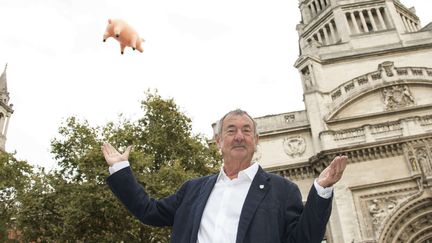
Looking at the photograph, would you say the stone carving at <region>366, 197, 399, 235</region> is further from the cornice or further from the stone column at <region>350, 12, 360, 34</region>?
the stone column at <region>350, 12, 360, 34</region>

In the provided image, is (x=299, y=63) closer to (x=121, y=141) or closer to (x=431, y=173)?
(x=431, y=173)

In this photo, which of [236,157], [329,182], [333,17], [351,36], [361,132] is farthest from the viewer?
[333,17]

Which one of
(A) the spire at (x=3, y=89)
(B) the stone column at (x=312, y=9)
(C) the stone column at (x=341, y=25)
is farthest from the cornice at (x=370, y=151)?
(A) the spire at (x=3, y=89)

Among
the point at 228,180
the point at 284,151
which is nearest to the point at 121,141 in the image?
the point at 284,151

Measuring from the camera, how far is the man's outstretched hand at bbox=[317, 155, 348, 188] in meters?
2.63

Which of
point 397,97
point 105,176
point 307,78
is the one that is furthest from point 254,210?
point 307,78

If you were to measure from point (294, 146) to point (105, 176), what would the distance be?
43.6 feet

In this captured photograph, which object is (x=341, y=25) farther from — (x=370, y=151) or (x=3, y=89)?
(x=3, y=89)

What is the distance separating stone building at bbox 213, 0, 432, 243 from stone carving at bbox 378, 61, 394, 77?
0.09 meters

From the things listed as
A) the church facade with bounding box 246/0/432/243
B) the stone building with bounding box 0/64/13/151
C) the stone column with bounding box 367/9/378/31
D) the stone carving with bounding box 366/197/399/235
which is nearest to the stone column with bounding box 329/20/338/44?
the church facade with bounding box 246/0/432/243

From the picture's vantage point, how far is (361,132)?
21922 millimetres

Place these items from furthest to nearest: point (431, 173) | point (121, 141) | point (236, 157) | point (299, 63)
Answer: point (299, 63) < point (431, 173) < point (121, 141) < point (236, 157)

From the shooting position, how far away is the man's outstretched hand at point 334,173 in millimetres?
2627

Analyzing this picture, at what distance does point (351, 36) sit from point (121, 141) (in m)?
22.0
